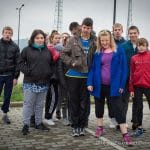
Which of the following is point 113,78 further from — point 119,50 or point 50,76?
point 50,76

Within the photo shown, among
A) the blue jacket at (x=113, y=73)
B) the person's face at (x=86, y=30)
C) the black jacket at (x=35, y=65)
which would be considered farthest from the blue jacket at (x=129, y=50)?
the black jacket at (x=35, y=65)

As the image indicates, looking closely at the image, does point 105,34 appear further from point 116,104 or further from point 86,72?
point 116,104

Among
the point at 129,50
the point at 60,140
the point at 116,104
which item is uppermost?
the point at 129,50

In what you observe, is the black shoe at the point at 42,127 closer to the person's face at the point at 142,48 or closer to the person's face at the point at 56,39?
the person's face at the point at 56,39

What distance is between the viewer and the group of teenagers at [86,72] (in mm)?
7680

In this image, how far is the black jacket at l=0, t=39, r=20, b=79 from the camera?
352 inches

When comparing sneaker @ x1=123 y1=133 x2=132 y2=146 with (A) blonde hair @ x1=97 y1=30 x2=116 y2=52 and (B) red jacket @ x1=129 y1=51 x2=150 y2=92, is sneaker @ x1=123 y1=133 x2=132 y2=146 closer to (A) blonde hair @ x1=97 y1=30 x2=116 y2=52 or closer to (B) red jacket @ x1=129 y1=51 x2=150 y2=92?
(B) red jacket @ x1=129 y1=51 x2=150 y2=92

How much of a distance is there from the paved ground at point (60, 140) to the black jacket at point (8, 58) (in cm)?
104

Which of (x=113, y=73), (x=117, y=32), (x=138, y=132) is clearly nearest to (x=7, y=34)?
(x=117, y=32)

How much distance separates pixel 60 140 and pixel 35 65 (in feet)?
4.57

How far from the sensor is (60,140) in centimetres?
774

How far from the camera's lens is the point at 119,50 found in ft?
25.4

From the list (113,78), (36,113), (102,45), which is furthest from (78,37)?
(36,113)

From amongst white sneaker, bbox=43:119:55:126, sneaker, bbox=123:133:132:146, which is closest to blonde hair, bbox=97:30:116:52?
sneaker, bbox=123:133:132:146
